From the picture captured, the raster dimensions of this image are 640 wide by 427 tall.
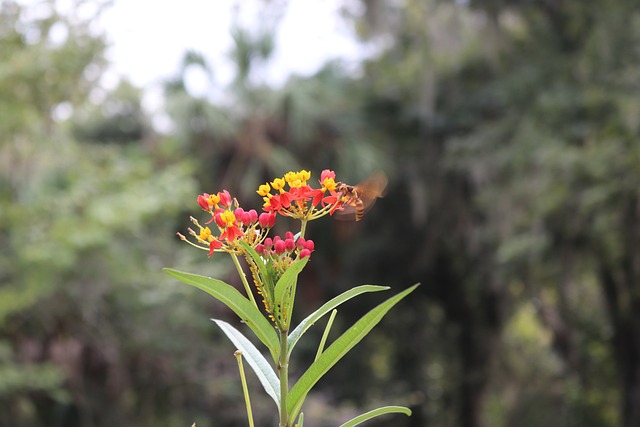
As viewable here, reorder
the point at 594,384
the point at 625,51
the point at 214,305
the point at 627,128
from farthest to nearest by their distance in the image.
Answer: the point at 594,384, the point at 214,305, the point at 625,51, the point at 627,128

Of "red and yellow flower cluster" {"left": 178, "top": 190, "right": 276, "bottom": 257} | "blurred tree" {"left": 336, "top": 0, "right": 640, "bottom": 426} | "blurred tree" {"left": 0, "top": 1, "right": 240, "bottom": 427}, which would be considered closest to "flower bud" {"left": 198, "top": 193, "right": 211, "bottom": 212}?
"red and yellow flower cluster" {"left": 178, "top": 190, "right": 276, "bottom": 257}

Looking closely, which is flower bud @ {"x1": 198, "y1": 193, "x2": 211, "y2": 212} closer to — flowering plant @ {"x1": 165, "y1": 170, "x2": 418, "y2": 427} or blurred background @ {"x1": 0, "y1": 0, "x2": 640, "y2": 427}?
flowering plant @ {"x1": 165, "y1": 170, "x2": 418, "y2": 427}

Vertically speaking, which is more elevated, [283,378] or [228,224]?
[228,224]

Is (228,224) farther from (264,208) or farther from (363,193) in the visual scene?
(363,193)

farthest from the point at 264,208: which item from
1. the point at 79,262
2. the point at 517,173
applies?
the point at 517,173

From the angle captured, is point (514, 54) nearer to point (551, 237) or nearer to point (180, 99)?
point (551, 237)

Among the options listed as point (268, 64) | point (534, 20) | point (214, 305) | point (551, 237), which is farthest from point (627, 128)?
point (214, 305)
